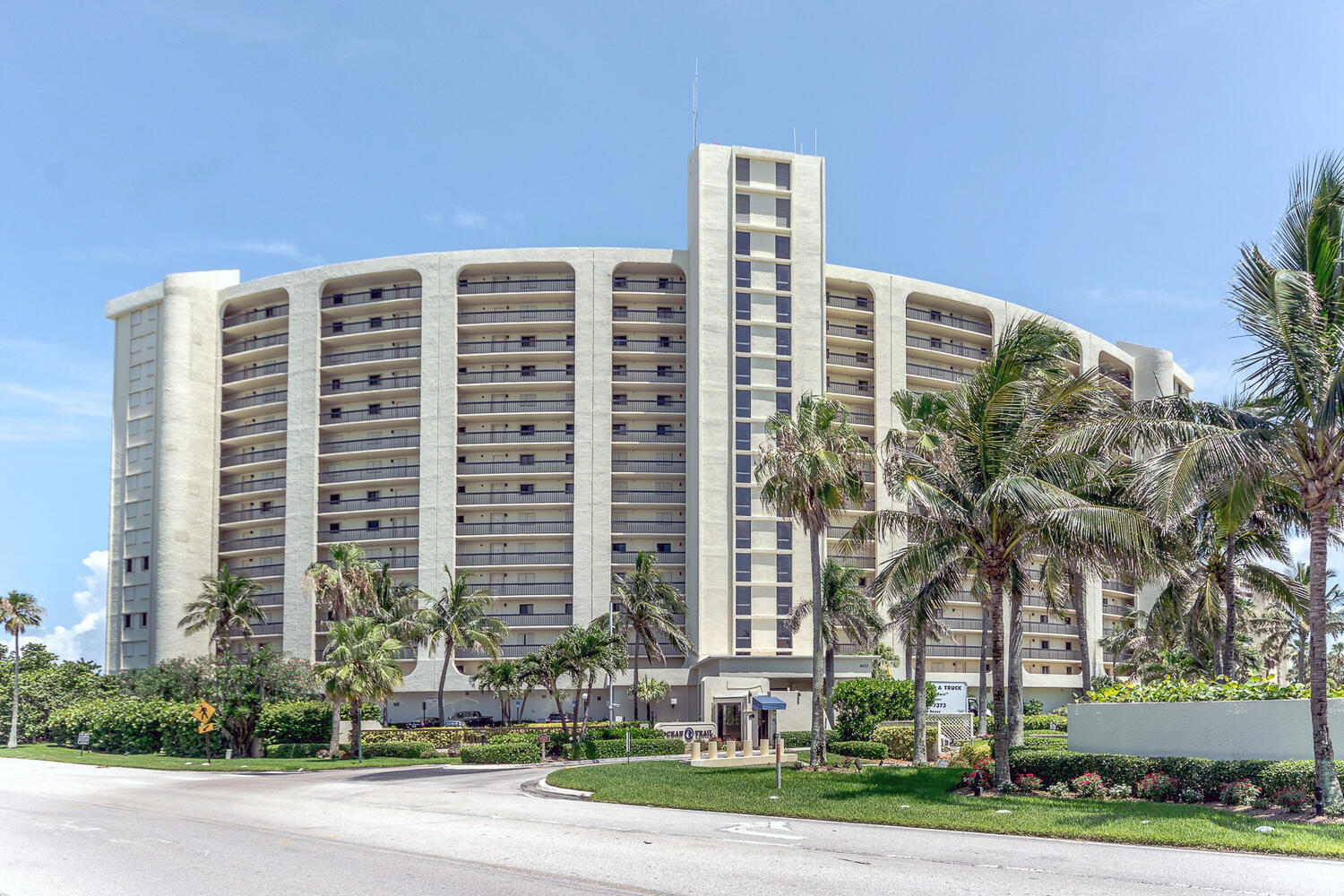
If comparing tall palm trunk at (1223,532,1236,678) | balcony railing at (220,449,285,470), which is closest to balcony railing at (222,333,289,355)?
balcony railing at (220,449,285,470)

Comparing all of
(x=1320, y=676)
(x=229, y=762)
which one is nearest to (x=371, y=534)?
(x=229, y=762)

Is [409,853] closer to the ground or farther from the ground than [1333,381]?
closer to the ground

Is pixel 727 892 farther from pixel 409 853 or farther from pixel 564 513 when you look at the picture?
pixel 564 513

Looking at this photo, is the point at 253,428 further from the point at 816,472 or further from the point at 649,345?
the point at 816,472

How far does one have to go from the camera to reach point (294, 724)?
52.0 metres

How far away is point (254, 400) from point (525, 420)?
22112 mm

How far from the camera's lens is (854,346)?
7831 centimetres

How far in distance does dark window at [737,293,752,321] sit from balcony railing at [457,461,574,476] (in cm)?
1586

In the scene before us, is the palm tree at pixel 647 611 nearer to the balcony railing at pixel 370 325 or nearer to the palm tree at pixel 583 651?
the palm tree at pixel 583 651

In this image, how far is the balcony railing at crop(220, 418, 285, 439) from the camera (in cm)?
7700

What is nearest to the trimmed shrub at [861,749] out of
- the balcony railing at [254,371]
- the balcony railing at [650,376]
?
the balcony railing at [650,376]

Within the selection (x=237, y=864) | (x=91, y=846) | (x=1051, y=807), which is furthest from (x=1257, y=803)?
(x=91, y=846)

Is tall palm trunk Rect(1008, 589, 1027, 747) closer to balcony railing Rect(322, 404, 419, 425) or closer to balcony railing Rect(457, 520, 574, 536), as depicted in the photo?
balcony railing Rect(457, 520, 574, 536)

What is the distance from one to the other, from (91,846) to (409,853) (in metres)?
5.99
